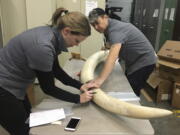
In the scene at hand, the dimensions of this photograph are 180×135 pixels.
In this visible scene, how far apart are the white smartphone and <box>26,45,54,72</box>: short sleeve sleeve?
32 cm

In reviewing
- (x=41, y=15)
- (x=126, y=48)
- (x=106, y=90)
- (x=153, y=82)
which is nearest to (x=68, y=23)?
(x=106, y=90)

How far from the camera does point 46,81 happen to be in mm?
1205

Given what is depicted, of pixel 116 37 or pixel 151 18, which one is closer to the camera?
pixel 116 37

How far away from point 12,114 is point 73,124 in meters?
0.41

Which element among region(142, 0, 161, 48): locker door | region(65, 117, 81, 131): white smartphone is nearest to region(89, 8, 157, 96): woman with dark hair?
region(65, 117, 81, 131): white smartphone

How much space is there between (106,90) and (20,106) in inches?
26.8

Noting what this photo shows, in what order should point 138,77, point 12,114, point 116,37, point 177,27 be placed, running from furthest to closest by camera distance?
point 177,27 < point 138,77 < point 116,37 < point 12,114

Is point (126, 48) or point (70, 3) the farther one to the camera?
point (70, 3)

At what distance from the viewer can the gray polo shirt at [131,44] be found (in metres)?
1.78

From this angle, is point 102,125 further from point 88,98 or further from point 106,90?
point 106,90

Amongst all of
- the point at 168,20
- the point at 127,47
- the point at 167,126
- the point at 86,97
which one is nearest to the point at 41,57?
the point at 86,97

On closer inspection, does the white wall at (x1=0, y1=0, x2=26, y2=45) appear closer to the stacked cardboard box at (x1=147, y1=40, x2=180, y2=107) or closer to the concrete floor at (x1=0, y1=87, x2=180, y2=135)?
the stacked cardboard box at (x1=147, y1=40, x2=180, y2=107)

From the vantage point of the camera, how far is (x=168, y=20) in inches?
163

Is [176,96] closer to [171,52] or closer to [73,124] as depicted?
[171,52]
